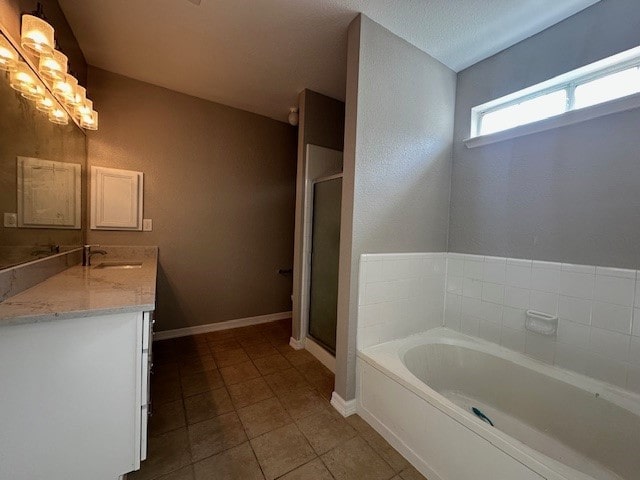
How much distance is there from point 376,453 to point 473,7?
8.45ft

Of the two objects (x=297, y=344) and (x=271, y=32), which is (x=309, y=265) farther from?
(x=271, y=32)

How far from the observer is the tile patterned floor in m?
1.22

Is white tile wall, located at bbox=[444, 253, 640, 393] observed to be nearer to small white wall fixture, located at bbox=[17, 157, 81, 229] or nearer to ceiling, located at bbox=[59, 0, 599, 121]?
ceiling, located at bbox=[59, 0, 599, 121]

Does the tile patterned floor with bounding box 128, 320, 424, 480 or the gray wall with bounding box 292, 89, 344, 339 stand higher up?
the gray wall with bounding box 292, 89, 344, 339

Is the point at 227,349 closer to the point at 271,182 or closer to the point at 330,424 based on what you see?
the point at 330,424

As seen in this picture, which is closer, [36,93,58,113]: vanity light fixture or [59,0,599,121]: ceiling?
[36,93,58,113]: vanity light fixture

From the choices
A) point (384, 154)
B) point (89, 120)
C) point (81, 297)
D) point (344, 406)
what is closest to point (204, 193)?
point (89, 120)

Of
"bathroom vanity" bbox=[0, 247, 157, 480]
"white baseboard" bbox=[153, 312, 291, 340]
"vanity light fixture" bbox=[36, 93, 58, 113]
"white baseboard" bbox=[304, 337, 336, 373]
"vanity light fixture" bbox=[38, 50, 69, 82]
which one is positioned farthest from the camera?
"white baseboard" bbox=[153, 312, 291, 340]

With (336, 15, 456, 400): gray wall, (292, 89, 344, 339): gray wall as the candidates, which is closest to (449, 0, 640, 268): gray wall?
(336, 15, 456, 400): gray wall

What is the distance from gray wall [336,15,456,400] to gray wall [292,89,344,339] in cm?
84

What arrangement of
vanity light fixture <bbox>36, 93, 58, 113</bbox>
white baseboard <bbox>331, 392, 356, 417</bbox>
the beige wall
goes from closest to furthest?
vanity light fixture <bbox>36, 93, 58, 113</bbox> → white baseboard <bbox>331, 392, 356, 417</bbox> → the beige wall

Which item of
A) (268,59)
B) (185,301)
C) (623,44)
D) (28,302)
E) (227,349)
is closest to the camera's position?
(28,302)

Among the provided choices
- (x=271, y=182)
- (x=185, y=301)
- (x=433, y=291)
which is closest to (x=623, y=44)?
(x=433, y=291)

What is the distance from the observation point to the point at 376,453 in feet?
4.39
